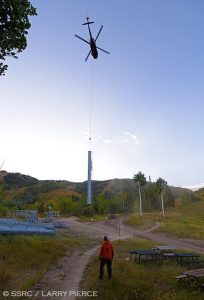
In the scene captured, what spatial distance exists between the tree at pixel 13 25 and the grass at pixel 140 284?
11967mm

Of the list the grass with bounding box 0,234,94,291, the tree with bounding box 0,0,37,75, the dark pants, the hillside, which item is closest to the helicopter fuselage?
the tree with bounding box 0,0,37,75

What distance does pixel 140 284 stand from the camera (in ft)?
47.5

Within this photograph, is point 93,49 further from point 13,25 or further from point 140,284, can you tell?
point 140,284

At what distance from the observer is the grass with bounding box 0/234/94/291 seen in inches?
592

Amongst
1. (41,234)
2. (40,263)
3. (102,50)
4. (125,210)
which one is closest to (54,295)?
(40,263)

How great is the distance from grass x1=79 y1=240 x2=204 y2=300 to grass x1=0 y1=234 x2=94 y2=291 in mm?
2685

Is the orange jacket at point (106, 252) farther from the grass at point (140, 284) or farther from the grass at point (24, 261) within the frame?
the grass at point (24, 261)

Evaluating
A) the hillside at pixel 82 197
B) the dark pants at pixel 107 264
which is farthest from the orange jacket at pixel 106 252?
the hillside at pixel 82 197

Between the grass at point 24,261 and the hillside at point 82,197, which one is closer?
the grass at point 24,261

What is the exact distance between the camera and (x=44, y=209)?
108000 millimetres

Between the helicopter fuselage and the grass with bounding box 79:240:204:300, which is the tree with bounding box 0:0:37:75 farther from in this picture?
the grass with bounding box 79:240:204:300

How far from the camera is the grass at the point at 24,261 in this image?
15.0 m

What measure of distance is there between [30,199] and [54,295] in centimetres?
14485

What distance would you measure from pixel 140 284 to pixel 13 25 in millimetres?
14037
